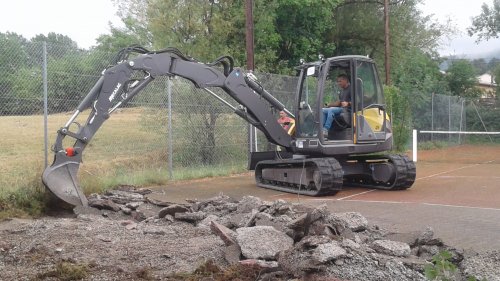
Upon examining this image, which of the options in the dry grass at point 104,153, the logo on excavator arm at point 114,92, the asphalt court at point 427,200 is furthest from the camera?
the dry grass at point 104,153

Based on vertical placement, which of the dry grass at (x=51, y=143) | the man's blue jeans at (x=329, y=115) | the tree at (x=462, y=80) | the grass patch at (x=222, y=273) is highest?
the tree at (x=462, y=80)

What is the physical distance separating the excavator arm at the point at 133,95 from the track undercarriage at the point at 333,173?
74 centimetres

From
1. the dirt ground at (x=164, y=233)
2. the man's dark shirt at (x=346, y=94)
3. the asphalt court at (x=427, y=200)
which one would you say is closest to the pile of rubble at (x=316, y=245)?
the dirt ground at (x=164, y=233)

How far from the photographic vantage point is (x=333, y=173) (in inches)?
426

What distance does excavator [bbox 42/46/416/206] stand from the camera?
1023cm

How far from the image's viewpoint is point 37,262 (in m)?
5.29

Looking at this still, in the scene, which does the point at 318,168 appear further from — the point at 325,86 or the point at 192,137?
the point at 192,137

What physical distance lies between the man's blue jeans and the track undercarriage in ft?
2.26

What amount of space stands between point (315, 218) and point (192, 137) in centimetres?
866

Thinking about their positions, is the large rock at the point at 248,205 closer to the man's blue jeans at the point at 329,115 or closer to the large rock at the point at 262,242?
the large rock at the point at 262,242

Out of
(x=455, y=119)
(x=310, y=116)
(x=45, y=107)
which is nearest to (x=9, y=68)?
(x=45, y=107)

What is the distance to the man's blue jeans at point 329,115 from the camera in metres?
11.4

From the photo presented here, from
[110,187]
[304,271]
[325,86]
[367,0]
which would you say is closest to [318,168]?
[325,86]

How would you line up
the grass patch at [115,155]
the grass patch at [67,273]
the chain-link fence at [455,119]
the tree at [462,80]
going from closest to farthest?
the grass patch at [67,273], the grass patch at [115,155], the chain-link fence at [455,119], the tree at [462,80]
